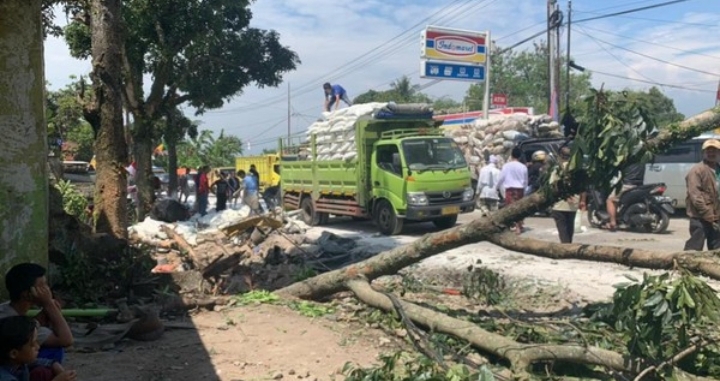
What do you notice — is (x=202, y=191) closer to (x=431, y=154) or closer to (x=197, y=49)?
(x=197, y=49)

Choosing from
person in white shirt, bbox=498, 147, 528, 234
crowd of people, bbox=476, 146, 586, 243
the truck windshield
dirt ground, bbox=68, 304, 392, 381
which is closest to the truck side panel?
the truck windshield

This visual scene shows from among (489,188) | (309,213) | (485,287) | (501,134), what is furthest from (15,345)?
(501,134)

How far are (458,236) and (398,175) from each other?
23.3 ft

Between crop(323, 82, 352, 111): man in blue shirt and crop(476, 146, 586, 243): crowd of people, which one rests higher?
crop(323, 82, 352, 111): man in blue shirt

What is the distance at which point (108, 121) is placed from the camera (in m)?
9.04

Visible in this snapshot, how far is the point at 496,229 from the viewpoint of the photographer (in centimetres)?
569

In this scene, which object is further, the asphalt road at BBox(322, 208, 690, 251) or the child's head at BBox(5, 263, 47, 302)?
the asphalt road at BBox(322, 208, 690, 251)

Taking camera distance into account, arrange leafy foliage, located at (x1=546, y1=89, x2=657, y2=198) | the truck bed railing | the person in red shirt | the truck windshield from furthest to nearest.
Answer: the person in red shirt, the truck bed railing, the truck windshield, leafy foliage, located at (x1=546, y1=89, x2=657, y2=198)

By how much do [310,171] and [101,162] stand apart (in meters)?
7.46

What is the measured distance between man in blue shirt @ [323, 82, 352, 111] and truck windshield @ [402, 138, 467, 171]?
3.85 metres

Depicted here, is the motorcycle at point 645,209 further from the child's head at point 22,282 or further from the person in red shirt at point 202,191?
the person in red shirt at point 202,191

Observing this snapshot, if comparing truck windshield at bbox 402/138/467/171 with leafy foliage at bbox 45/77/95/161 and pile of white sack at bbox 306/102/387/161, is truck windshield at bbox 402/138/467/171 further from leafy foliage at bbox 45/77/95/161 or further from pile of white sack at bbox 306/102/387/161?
leafy foliage at bbox 45/77/95/161

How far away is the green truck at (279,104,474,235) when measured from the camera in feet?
42.0

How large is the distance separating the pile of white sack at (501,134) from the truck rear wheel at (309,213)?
6.59 meters
